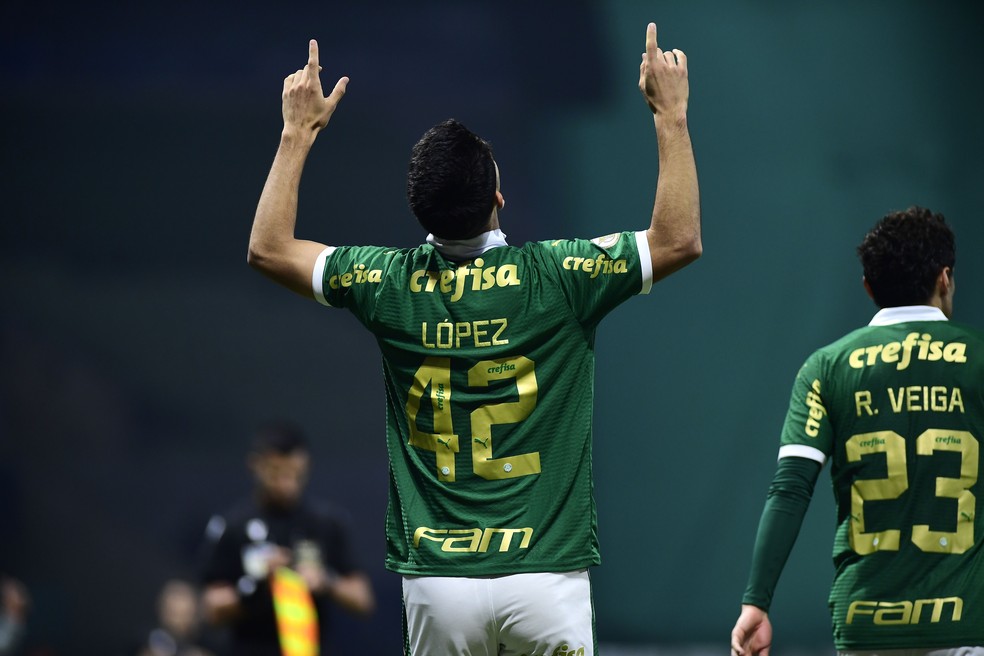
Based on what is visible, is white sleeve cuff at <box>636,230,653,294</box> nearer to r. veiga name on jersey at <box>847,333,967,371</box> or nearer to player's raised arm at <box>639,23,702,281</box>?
player's raised arm at <box>639,23,702,281</box>

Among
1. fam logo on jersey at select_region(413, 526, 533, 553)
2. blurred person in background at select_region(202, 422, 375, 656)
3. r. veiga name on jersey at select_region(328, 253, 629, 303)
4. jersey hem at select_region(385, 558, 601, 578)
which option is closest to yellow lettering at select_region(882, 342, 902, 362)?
r. veiga name on jersey at select_region(328, 253, 629, 303)

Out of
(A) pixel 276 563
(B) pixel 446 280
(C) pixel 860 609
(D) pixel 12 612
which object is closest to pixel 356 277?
(B) pixel 446 280

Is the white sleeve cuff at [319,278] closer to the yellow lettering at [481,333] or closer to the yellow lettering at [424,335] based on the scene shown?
the yellow lettering at [424,335]

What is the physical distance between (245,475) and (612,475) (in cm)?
207

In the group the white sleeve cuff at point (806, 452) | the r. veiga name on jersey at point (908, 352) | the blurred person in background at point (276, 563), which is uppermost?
the r. veiga name on jersey at point (908, 352)

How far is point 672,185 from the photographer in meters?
2.36

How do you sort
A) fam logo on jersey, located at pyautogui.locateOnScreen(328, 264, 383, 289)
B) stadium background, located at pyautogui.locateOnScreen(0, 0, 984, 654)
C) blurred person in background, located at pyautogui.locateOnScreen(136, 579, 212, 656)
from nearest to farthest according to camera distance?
fam logo on jersey, located at pyautogui.locateOnScreen(328, 264, 383, 289) → blurred person in background, located at pyautogui.locateOnScreen(136, 579, 212, 656) → stadium background, located at pyautogui.locateOnScreen(0, 0, 984, 654)

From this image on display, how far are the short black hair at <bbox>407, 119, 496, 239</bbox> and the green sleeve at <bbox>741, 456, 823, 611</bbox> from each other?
0.96 m

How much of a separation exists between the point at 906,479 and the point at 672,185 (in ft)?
2.97

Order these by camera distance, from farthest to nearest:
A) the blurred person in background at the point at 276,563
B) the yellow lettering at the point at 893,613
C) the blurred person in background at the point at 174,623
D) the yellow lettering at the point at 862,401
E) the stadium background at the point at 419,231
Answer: the stadium background at the point at 419,231, the blurred person in background at the point at 174,623, the blurred person in background at the point at 276,563, the yellow lettering at the point at 862,401, the yellow lettering at the point at 893,613

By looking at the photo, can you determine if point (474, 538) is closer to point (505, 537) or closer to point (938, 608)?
point (505, 537)

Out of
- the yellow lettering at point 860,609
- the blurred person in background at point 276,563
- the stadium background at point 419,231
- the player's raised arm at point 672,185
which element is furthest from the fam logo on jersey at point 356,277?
the stadium background at point 419,231

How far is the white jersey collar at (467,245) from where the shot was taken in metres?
2.49

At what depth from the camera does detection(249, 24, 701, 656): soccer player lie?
2.31 m
